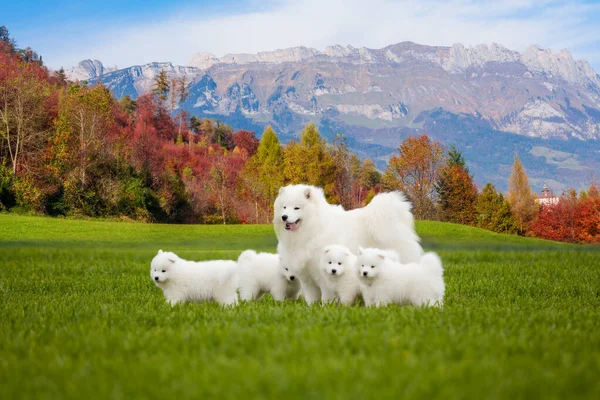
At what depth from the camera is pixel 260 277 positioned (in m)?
9.21

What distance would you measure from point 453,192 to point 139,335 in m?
56.9

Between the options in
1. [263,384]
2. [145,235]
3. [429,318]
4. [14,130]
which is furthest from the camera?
[14,130]

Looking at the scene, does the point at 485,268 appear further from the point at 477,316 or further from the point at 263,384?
the point at 263,384

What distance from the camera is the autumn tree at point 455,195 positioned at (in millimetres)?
57906

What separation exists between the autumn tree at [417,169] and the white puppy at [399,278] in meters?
45.0

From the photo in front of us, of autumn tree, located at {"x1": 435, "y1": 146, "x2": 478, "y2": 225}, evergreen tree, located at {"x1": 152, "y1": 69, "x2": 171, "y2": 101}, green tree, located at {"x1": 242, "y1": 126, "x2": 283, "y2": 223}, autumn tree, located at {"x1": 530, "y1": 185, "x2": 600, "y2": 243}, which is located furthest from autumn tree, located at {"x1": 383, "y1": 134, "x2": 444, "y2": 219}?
evergreen tree, located at {"x1": 152, "y1": 69, "x2": 171, "y2": 101}

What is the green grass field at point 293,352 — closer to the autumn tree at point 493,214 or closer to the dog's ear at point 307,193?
the dog's ear at point 307,193

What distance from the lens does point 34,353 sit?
14.7 feet

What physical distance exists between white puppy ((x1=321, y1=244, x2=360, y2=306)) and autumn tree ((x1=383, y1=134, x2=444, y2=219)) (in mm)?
44642

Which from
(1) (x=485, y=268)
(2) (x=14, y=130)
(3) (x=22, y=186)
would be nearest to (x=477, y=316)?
(1) (x=485, y=268)

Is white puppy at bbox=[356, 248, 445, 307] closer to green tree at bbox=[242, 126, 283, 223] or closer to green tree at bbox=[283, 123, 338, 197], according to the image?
green tree at bbox=[283, 123, 338, 197]

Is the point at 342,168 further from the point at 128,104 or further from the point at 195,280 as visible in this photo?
the point at 195,280

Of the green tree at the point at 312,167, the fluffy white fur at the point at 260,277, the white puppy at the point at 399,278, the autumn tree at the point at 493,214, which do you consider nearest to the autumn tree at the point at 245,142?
the green tree at the point at 312,167

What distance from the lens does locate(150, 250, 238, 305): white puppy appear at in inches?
335
